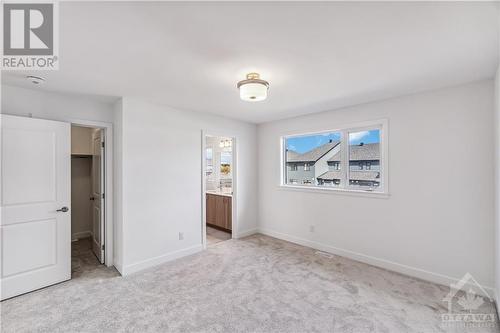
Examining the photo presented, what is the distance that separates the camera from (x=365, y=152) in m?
3.66

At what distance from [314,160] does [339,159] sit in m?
0.52

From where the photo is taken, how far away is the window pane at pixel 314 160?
4059mm

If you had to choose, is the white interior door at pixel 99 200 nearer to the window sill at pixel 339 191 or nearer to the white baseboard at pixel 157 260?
the white baseboard at pixel 157 260

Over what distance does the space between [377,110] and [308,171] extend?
162 centimetres

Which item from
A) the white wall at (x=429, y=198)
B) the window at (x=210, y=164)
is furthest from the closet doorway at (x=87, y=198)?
the white wall at (x=429, y=198)

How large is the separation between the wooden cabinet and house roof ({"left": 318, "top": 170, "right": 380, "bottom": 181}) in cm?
211

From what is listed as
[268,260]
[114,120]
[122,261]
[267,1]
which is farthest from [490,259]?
[114,120]

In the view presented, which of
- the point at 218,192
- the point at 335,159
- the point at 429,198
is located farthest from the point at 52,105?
the point at 429,198

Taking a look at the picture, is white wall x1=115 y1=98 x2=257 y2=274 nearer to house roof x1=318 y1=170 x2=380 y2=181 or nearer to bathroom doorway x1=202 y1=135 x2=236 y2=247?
bathroom doorway x1=202 y1=135 x2=236 y2=247

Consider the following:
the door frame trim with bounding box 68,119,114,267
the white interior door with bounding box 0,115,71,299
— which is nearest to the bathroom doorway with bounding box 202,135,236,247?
the door frame trim with bounding box 68,119,114,267

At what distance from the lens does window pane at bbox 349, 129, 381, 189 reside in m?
3.53

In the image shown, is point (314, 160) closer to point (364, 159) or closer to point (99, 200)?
point (364, 159)

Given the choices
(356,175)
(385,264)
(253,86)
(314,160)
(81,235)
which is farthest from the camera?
(81,235)

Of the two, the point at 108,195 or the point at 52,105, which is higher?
the point at 52,105
